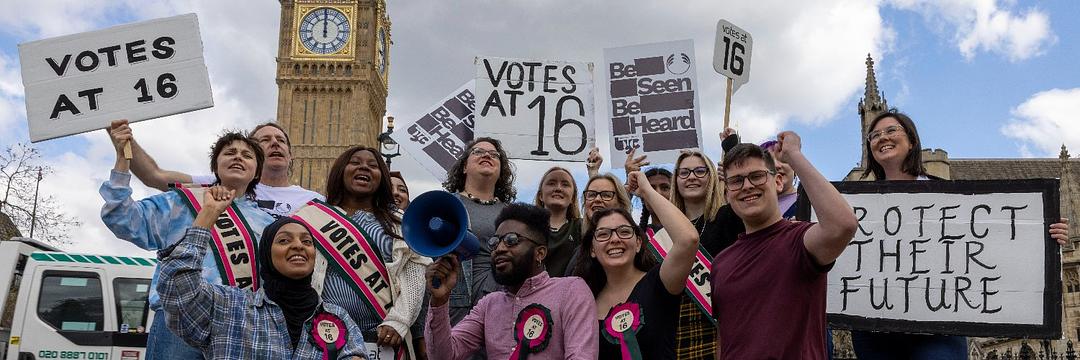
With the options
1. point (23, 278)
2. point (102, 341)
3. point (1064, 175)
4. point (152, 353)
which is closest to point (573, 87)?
point (152, 353)

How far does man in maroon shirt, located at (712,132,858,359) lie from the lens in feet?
8.49

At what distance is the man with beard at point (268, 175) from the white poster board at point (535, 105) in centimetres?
242

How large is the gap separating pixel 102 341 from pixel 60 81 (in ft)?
14.6

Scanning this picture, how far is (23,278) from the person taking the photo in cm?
791

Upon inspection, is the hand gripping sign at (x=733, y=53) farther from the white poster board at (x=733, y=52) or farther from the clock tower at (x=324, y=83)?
the clock tower at (x=324, y=83)

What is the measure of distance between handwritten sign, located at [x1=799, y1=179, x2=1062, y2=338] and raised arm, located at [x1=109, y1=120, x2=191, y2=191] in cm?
286

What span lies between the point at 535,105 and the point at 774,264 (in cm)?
387

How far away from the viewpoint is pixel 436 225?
2.96 meters

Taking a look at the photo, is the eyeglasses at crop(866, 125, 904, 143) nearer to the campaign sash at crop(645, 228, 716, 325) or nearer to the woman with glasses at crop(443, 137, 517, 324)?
the campaign sash at crop(645, 228, 716, 325)

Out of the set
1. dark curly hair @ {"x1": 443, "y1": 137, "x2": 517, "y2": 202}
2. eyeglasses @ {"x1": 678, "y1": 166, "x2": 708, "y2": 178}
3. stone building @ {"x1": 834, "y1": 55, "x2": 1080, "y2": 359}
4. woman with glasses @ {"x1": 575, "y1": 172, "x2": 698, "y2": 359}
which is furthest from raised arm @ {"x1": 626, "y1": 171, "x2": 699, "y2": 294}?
stone building @ {"x1": 834, "y1": 55, "x2": 1080, "y2": 359}

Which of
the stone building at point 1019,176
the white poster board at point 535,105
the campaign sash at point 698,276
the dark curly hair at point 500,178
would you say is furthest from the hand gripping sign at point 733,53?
the stone building at point 1019,176

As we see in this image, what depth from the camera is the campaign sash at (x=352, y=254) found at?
3400mm

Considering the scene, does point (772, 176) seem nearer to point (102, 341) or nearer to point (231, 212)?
point (231, 212)

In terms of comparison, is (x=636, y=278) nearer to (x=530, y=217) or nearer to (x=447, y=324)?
(x=530, y=217)
